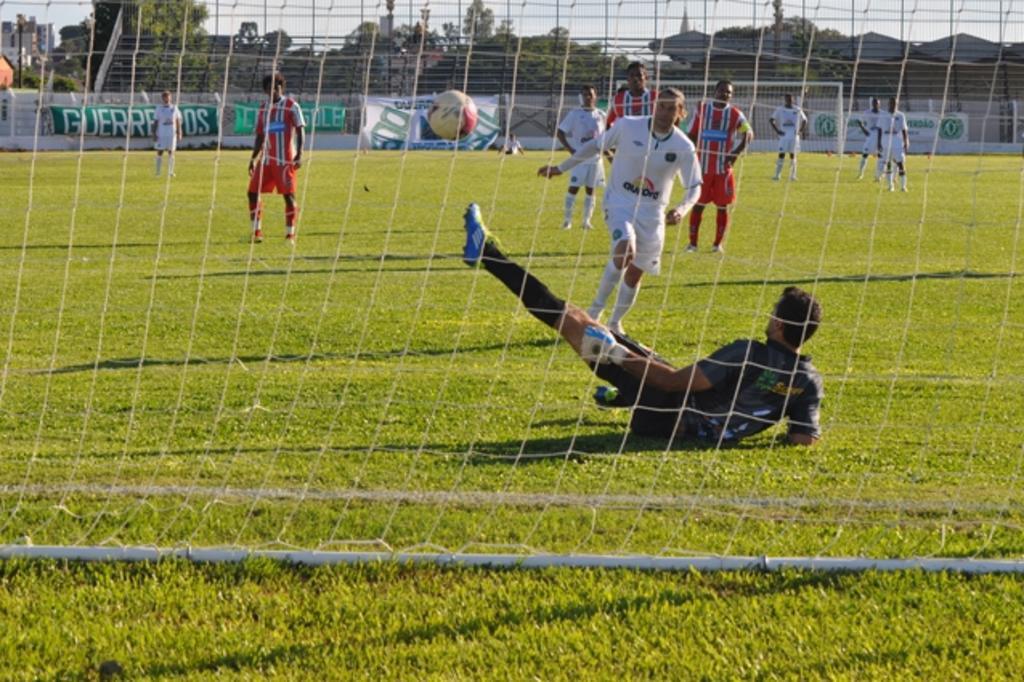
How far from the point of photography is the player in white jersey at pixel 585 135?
17.2 metres

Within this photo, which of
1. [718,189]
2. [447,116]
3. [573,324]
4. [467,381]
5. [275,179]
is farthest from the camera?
[275,179]

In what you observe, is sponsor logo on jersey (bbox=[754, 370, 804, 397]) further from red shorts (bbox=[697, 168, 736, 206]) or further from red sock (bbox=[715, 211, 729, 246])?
red sock (bbox=[715, 211, 729, 246])

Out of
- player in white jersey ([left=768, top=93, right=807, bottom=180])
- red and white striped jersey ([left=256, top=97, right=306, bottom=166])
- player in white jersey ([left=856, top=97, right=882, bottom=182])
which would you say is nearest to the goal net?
red and white striped jersey ([left=256, top=97, right=306, bottom=166])

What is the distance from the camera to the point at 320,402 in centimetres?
786

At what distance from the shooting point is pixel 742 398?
6.87m

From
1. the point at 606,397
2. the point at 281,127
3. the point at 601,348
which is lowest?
the point at 606,397

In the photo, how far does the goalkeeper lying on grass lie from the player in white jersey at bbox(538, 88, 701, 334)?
2.52m

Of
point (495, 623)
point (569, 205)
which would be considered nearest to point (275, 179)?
→ point (569, 205)

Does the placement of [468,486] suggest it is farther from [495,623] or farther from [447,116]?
[447,116]

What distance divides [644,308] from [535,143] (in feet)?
55.6

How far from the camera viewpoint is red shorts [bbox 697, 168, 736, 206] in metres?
16.6

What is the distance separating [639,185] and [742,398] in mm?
3356

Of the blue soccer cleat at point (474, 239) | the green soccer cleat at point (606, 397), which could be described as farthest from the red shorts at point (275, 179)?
the green soccer cleat at point (606, 397)

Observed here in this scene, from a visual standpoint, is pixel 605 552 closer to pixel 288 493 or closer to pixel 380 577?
pixel 380 577
